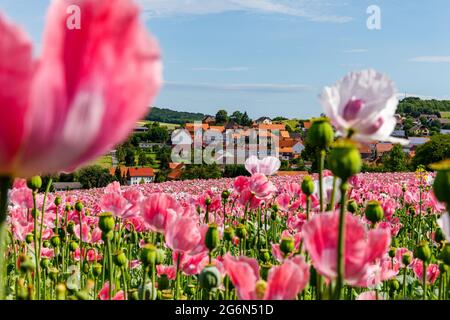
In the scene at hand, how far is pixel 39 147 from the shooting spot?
0.53m

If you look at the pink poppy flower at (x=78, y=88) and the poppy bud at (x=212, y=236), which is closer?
the pink poppy flower at (x=78, y=88)

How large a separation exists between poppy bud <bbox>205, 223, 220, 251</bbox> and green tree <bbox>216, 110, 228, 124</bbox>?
59525 mm

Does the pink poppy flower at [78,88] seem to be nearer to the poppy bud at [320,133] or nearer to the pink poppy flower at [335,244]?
the pink poppy flower at [335,244]

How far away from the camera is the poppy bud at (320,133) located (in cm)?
114

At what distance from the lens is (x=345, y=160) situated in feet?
2.78

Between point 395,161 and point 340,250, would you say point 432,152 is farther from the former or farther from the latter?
point 340,250

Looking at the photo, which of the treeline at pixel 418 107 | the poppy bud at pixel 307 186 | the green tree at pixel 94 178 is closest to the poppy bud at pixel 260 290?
the poppy bud at pixel 307 186

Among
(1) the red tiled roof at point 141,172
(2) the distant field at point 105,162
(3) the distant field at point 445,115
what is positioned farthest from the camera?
(3) the distant field at point 445,115

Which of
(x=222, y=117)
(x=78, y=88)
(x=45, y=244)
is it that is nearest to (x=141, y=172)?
(x=222, y=117)

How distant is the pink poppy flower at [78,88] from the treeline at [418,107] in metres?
94.1
